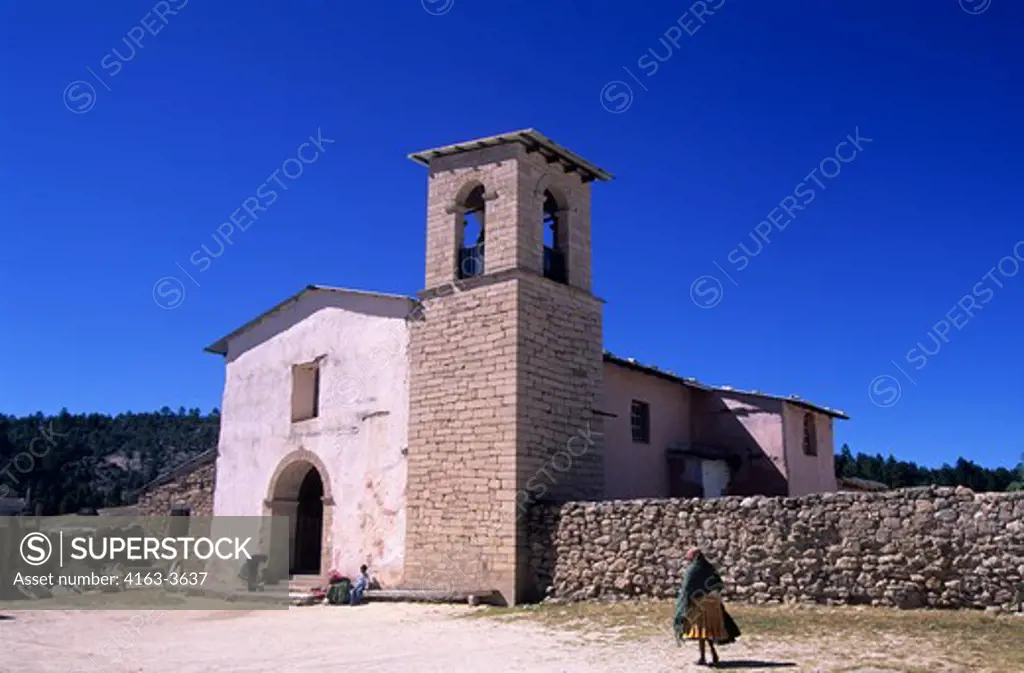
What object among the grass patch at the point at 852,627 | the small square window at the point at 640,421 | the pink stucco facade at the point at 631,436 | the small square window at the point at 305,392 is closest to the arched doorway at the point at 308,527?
the small square window at the point at 305,392

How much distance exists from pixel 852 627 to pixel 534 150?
35.6 ft

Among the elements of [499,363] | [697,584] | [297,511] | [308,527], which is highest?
[499,363]

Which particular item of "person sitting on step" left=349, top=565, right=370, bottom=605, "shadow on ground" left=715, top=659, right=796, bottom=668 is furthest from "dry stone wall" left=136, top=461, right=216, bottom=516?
"shadow on ground" left=715, top=659, right=796, bottom=668

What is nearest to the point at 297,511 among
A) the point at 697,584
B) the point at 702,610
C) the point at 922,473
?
the point at 697,584

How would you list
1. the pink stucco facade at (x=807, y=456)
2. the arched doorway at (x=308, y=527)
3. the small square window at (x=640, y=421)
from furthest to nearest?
the pink stucco facade at (x=807, y=456) → the arched doorway at (x=308, y=527) → the small square window at (x=640, y=421)

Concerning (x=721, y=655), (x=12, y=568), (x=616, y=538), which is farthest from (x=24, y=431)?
(x=721, y=655)

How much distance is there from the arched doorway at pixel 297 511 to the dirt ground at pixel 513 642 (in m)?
5.19

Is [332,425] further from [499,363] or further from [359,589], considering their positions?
[499,363]

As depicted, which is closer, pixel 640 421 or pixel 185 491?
pixel 640 421

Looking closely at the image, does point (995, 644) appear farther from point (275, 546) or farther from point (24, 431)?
point (24, 431)

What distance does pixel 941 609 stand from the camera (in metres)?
11.8

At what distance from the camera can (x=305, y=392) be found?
69.9 ft

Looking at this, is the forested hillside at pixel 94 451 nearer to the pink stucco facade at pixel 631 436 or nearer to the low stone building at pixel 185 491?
the low stone building at pixel 185 491

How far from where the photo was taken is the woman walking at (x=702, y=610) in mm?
9492
